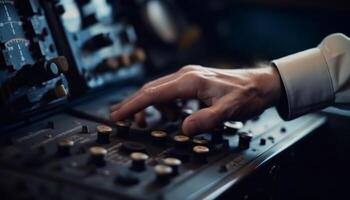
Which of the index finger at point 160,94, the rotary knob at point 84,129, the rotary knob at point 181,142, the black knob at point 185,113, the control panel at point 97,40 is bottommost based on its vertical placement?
the rotary knob at point 181,142

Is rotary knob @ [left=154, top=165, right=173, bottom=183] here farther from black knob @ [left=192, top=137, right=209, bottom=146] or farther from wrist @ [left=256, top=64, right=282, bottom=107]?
wrist @ [left=256, top=64, right=282, bottom=107]

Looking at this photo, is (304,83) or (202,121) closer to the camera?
(202,121)

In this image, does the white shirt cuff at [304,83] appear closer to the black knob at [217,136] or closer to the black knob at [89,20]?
the black knob at [217,136]

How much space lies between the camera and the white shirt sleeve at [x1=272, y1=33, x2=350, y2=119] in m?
1.31

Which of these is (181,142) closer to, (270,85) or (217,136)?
(217,136)

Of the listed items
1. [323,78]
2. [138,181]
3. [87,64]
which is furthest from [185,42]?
[138,181]

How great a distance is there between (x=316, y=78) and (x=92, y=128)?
580mm

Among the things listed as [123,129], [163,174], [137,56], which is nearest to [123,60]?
[137,56]

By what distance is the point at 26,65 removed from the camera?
1203mm

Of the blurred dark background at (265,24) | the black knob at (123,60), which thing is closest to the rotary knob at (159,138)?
the black knob at (123,60)

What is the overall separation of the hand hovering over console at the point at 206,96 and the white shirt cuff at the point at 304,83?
0.26 feet

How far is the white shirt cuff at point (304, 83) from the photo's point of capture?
1.30m

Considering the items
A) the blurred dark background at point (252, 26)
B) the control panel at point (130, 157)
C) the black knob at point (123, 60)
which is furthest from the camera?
the blurred dark background at point (252, 26)

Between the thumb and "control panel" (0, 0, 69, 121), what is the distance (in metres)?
0.31
